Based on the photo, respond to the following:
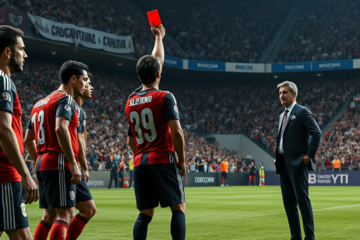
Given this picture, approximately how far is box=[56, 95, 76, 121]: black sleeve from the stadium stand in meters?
26.1

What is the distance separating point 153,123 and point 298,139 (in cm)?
270

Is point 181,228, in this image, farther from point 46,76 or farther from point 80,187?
point 46,76

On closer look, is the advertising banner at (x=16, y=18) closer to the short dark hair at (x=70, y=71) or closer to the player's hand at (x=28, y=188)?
the short dark hair at (x=70, y=71)

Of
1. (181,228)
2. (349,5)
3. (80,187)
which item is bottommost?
(181,228)

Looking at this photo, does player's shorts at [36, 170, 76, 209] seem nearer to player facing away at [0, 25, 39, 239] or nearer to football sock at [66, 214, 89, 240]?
Answer: football sock at [66, 214, 89, 240]

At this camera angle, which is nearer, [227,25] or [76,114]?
[76,114]

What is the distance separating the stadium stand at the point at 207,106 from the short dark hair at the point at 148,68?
26.4 m

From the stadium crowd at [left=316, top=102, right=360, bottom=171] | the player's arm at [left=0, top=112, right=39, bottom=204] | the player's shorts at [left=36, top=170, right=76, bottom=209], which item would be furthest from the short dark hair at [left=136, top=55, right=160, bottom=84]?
the stadium crowd at [left=316, top=102, right=360, bottom=171]

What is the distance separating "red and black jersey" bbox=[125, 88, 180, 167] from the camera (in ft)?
16.8

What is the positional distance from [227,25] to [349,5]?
13.0 metres

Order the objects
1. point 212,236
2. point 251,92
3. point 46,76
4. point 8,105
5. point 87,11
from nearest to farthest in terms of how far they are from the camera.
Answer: point 8,105 < point 212,236 < point 46,76 < point 87,11 < point 251,92

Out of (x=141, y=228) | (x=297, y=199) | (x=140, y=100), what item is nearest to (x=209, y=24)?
(x=297, y=199)

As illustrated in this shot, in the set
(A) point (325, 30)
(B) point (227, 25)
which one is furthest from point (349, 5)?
(B) point (227, 25)

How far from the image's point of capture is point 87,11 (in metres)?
38.7
